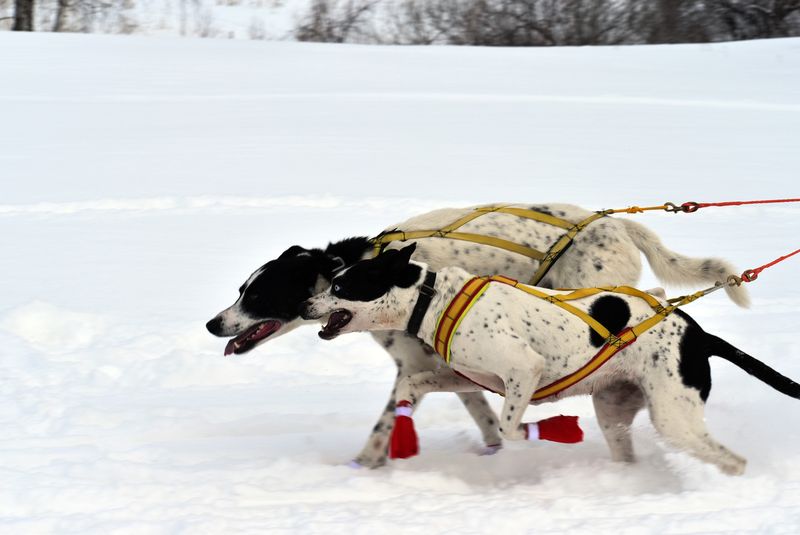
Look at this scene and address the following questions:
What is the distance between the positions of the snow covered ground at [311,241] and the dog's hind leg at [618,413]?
3.5 inches

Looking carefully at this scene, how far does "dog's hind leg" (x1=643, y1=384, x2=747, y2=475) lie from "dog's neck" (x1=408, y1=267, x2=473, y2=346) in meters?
0.86

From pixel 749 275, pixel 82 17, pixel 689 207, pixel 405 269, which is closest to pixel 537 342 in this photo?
pixel 405 269

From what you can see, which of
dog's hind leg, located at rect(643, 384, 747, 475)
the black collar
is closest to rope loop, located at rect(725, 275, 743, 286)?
dog's hind leg, located at rect(643, 384, 747, 475)

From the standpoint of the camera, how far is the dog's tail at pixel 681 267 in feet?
15.1

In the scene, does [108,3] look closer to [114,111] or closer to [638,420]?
[114,111]

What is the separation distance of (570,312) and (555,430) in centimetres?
47

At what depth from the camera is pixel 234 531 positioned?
3506 millimetres

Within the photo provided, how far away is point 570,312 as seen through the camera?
164 inches

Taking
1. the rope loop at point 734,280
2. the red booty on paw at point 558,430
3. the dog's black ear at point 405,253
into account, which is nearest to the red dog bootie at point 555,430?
the red booty on paw at point 558,430

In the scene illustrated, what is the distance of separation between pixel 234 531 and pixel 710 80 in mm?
12850

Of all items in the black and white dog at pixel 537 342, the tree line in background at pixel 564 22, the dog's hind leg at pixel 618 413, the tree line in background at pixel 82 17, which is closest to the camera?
the black and white dog at pixel 537 342

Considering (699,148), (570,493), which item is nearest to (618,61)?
(699,148)

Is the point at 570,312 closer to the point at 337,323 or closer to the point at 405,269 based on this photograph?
the point at 405,269

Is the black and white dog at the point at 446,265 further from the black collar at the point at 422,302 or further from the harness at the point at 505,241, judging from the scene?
the black collar at the point at 422,302
